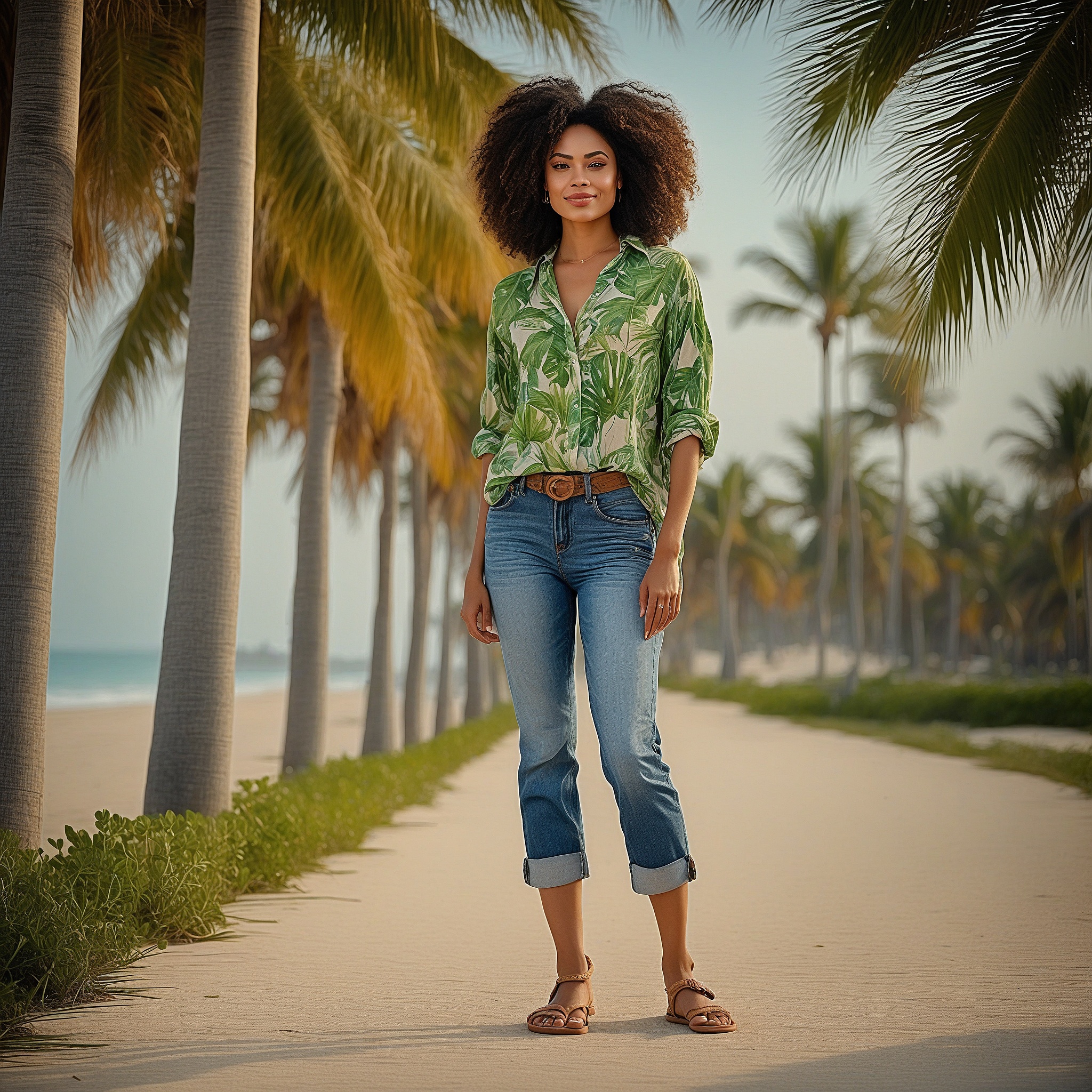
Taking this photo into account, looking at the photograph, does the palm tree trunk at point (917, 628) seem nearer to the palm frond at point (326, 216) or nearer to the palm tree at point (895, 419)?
the palm tree at point (895, 419)

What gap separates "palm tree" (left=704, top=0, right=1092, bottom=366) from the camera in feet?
19.3

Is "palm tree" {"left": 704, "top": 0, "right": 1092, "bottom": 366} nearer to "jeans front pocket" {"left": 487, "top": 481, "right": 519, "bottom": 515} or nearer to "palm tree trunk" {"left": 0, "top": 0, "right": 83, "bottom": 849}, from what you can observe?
"palm tree trunk" {"left": 0, "top": 0, "right": 83, "bottom": 849}

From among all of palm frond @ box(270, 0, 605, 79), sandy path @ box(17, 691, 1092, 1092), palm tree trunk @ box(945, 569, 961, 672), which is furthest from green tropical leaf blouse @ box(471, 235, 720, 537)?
palm tree trunk @ box(945, 569, 961, 672)

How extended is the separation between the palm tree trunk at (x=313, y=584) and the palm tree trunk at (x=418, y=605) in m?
6.41

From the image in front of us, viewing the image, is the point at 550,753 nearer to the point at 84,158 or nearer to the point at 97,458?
the point at 84,158

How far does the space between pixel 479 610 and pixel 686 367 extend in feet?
2.93

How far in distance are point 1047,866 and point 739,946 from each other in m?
2.87

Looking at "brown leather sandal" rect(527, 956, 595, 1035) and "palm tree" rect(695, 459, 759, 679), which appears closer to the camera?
"brown leather sandal" rect(527, 956, 595, 1035)

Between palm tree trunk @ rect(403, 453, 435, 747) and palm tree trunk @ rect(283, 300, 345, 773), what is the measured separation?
6.41 metres

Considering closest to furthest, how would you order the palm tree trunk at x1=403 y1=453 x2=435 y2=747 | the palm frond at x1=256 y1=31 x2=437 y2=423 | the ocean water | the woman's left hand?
the woman's left hand → the palm frond at x1=256 y1=31 x2=437 y2=423 → the palm tree trunk at x1=403 y1=453 x2=435 y2=747 → the ocean water

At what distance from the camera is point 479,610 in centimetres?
300

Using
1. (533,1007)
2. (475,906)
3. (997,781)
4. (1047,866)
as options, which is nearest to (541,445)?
(533,1007)

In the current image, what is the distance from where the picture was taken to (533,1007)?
320 cm

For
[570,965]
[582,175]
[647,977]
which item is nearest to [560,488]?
[582,175]
